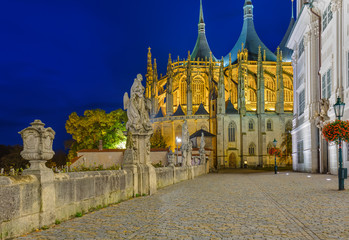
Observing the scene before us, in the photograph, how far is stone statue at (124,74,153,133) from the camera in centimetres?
1344

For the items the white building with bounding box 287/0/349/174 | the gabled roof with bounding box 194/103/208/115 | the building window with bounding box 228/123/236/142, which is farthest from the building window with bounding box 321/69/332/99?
the gabled roof with bounding box 194/103/208/115

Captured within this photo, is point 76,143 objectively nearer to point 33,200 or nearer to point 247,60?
point 247,60

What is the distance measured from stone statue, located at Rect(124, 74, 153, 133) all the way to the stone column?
6649mm

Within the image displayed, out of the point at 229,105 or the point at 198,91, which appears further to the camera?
the point at 198,91

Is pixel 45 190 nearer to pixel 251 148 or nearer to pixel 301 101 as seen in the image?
pixel 301 101

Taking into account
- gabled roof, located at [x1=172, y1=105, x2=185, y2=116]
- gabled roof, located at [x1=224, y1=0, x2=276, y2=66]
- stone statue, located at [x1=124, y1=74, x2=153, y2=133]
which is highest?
gabled roof, located at [x1=224, y1=0, x2=276, y2=66]

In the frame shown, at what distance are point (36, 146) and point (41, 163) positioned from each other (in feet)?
1.00

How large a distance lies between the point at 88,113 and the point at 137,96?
46.6 m

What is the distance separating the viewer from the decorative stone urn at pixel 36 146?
21.6 ft

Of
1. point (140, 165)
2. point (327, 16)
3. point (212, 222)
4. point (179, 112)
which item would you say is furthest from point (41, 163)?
point (179, 112)

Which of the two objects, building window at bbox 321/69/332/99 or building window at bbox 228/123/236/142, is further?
building window at bbox 228/123/236/142

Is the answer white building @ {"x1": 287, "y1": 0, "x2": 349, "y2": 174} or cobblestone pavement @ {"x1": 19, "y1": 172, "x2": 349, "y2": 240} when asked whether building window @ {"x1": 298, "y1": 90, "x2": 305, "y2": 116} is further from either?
cobblestone pavement @ {"x1": 19, "y1": 172, "x2": 349, "y2": 240}

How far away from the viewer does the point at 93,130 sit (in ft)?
192

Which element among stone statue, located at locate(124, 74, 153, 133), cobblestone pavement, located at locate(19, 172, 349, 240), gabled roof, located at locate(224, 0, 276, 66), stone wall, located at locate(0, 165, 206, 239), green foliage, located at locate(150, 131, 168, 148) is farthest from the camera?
gabled roof, located at locate(224, 0, 276, 66)
